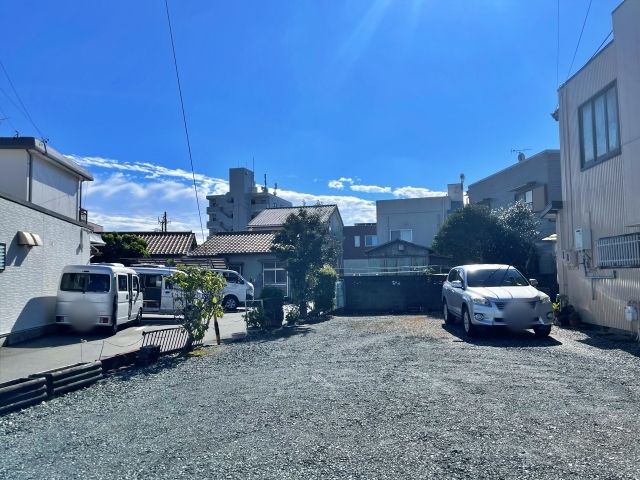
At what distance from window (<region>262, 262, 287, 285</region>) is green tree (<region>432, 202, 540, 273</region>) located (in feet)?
32.3

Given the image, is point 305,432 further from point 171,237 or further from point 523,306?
point 171,237

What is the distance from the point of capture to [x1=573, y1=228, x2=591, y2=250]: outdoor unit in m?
13.5

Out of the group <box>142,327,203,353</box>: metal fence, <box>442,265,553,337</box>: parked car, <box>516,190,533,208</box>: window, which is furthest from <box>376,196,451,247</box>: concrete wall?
<box>142,327,203,353</box>: metal fence

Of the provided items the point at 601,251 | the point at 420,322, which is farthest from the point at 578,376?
the point at 420,322

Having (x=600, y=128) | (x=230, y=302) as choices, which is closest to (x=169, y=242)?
(x=230, y=302)

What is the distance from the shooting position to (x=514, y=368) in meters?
8.74

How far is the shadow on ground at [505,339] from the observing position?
37.7 ft

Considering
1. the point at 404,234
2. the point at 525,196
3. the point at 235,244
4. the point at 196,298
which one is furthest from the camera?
the point at 404,234

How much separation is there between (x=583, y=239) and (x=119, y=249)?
76.4 ft

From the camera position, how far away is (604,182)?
1283cm

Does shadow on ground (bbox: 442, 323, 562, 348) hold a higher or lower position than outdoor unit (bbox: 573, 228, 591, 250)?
lower

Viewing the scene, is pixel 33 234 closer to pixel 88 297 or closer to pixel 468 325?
pixel 88 297

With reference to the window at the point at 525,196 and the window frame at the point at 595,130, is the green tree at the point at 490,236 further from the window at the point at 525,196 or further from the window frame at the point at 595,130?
the window frame at the point at 595,130

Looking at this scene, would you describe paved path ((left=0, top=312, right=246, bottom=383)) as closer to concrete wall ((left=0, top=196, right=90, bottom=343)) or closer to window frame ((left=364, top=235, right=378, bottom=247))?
concrete wall ((left=0, top=196, right=90, bottom=343))
